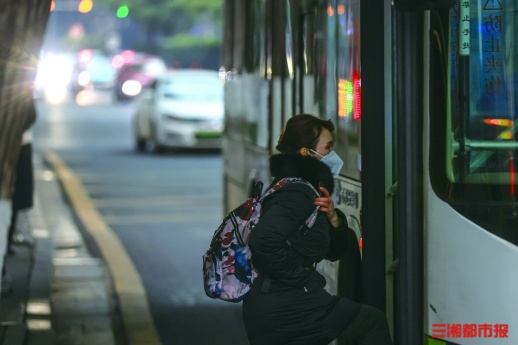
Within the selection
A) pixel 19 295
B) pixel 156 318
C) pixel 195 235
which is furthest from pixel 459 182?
pixel 195 235

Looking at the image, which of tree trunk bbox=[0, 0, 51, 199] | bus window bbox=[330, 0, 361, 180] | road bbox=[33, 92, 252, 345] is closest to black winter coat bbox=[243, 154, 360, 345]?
bus window bbox=[330, 0, 361, 180]

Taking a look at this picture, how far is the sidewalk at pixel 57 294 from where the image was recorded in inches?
334

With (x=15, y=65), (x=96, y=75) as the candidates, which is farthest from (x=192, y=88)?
(x=96, y=75)

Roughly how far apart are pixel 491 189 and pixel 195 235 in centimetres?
860

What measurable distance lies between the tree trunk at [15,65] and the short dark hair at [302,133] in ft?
7.19

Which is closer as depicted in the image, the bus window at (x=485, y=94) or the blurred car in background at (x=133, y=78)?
the bus window at (x=485, y=94)

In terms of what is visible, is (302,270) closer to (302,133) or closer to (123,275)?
(302,133)

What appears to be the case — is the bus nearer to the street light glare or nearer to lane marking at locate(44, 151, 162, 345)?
lane marking at locate(44, 151, 162, 345)

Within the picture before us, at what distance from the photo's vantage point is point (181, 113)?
1005 inches

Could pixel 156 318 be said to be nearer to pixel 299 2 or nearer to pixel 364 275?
pixel 299 2

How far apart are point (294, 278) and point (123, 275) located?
19.1 feet

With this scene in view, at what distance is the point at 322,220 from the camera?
5.54 metres

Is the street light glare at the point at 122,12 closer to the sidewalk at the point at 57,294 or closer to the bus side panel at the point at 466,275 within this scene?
the sidewalk at the point at 57,294

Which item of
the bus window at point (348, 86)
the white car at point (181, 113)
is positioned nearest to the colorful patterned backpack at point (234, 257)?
the bus window at point (348, 86)
